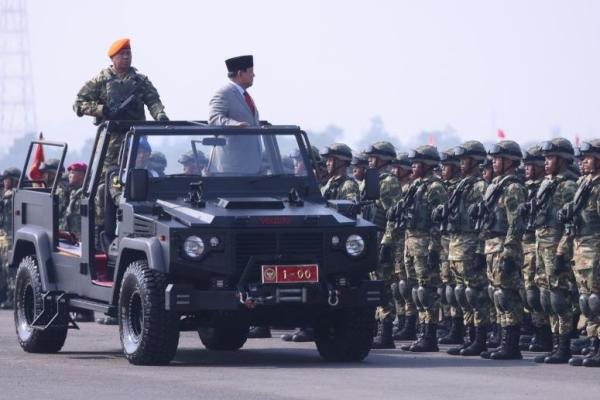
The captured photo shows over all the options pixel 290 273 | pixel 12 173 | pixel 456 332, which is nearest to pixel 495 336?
pixel 456 332

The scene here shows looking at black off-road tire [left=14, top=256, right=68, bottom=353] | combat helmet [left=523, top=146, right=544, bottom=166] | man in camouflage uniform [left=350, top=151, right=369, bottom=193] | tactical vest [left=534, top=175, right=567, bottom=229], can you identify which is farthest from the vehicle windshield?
man in camouflage uniform [left=350, top=151, right=369, bottom=193]

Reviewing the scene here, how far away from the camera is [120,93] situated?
1762cm

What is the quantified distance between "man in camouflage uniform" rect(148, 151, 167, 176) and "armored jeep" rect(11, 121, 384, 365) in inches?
2.0

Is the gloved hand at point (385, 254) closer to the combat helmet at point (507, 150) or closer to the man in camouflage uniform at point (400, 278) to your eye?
the man in camouflage uniform at point (400, 278)

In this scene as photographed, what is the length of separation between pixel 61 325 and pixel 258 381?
11.7 feet

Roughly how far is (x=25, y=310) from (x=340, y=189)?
384cm

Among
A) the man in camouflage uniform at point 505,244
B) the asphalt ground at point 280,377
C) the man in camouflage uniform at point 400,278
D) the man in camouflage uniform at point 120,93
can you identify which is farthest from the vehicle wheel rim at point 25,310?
the man in camouflage uniform at point 505,244

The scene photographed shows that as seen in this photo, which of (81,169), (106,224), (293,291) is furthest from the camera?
(81,169)

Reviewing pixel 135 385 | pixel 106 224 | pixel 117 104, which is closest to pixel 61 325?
pixel 106 224

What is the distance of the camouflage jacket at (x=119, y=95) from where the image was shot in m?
17.6

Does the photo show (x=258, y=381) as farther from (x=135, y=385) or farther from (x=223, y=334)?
(x=223, y=334)

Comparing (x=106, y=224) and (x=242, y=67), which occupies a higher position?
(x=242, y=67)

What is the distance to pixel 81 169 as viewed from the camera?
22.8 meters

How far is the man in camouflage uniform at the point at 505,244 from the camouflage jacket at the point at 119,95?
3.31 metres
